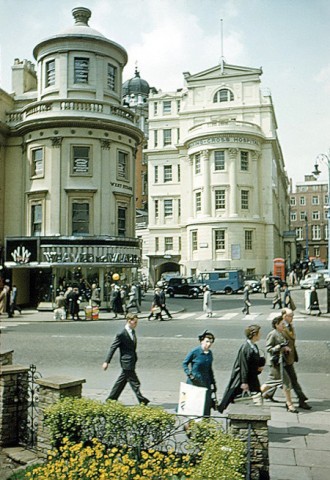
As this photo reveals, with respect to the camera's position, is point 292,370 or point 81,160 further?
point 81,160

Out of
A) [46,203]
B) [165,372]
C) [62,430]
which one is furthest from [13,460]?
[46,203]

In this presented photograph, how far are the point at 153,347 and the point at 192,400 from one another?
30.5ft

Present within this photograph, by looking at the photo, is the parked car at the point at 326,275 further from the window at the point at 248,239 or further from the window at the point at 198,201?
the window at the point at 198,201

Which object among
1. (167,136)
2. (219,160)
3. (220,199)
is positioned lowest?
(220,199)

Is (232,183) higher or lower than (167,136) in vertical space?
lower

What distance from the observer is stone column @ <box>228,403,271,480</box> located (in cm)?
564

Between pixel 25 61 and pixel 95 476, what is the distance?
38.0 meters

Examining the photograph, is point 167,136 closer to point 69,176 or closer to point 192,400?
point 69,176

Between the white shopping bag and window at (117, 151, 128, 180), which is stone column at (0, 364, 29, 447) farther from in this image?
window at (117, 151, 128, 180)

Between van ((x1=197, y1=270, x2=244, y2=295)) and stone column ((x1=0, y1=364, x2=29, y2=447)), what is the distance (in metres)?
38.5

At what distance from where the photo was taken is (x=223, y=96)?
59438 mm

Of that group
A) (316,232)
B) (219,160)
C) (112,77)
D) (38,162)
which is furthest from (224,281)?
(316,232)

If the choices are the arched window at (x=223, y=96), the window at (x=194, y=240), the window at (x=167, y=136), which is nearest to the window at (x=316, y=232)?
the window at (x=167, y=136)

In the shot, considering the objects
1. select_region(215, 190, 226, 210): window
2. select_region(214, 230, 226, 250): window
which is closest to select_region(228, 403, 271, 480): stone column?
select_region(214, 230, 226, 250): window
